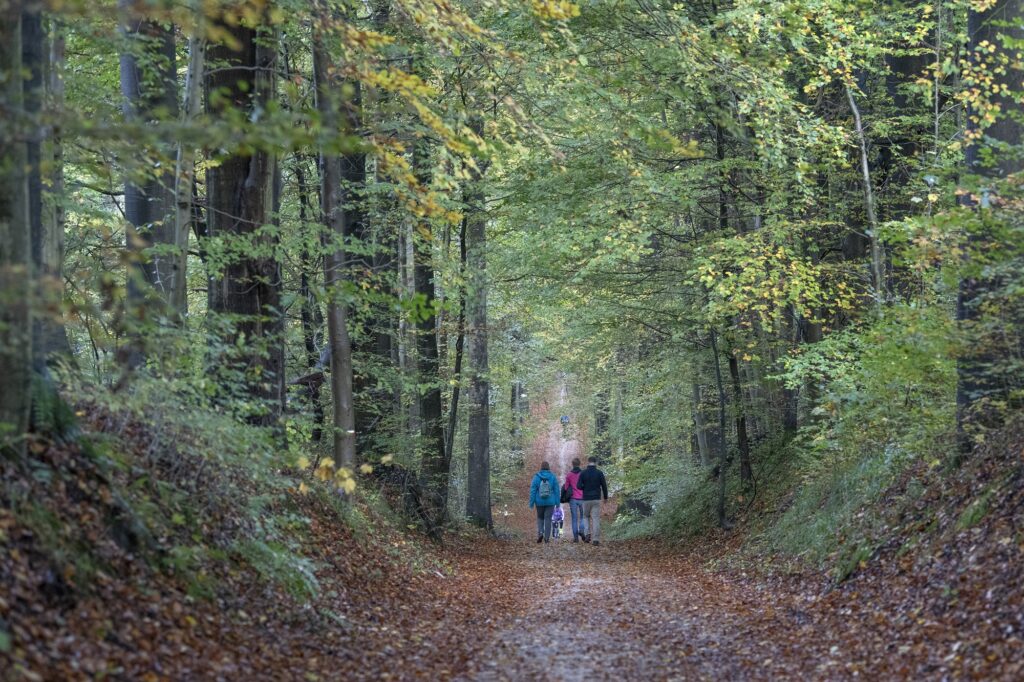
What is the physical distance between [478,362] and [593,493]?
4.09m

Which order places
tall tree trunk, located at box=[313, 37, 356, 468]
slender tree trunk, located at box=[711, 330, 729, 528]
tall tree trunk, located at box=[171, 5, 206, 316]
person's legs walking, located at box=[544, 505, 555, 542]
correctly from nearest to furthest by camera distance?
tall tree trunk, located at box=[171, 5, 206, 316] < tall tree trunk, located at box=[313, 37, 356, 468] < slender tree trunk, located at box=[711, 330, 729, 528] < person's legs walking, located at box=[544, 505, 555, 542]

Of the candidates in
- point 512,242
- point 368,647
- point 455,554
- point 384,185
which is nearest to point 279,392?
point 384,185

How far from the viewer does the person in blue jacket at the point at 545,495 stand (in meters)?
22.0

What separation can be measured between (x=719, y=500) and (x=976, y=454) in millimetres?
8448

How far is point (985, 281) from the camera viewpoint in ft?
30.8

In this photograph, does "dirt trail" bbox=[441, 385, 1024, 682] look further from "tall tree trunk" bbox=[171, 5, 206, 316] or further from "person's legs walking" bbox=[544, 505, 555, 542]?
"person's legs walking" bbox=[544, 505, 555, 542]

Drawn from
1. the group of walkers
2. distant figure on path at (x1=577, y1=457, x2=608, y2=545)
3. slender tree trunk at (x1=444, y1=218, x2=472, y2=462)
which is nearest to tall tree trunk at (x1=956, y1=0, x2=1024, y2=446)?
slender tree trunk at (x1=444, y1=218, x2=472, y2=462)

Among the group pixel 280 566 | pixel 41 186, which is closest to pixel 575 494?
pixel 280 566

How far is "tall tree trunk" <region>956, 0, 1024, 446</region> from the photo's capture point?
8.83 metres

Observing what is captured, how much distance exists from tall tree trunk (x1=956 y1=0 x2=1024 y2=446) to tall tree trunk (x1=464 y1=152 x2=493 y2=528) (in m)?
8.06

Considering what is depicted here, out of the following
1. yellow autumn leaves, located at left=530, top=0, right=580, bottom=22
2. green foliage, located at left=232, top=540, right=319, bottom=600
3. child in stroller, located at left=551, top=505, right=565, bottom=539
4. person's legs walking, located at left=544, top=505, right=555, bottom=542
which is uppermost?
yellow autumn leaves, located at left=530, top=0, right=580, bottom=22

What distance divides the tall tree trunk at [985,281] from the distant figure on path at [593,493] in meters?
11.3

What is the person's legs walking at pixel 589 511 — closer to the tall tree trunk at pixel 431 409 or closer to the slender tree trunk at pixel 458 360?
the tall tree trunk at pixel 431 409

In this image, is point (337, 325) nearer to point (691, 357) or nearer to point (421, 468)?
point (421, 468)
